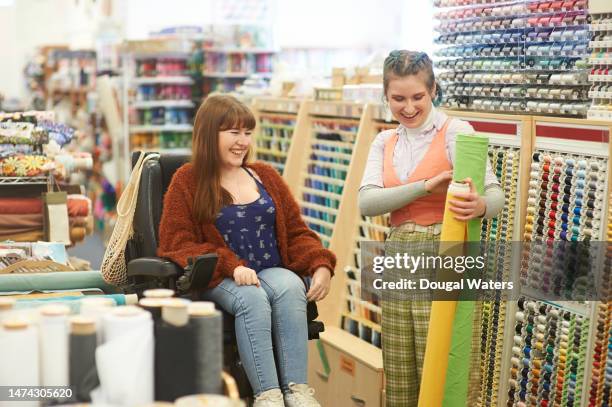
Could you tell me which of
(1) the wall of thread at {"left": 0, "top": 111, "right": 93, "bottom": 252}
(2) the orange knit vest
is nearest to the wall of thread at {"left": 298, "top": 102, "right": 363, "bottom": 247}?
(1) the wall of thread at {"left": 0, "top": 111, "right": 93, "bottom": 252}

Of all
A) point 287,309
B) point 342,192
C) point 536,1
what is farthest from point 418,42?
point 287,309

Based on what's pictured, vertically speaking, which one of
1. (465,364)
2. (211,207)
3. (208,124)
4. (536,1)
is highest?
(536,1)

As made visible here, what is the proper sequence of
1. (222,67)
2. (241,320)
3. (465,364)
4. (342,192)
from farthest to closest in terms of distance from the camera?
(222,67) < (342,192) < (241,320) < (465,364)

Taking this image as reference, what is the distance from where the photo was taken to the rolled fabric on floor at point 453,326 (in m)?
3.07

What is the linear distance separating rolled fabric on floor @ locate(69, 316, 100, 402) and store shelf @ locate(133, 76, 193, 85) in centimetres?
774

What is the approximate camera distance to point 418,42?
10109 mm

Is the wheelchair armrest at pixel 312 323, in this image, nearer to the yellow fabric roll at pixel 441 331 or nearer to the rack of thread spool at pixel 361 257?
the yellow fabric roll at pixel 441 331

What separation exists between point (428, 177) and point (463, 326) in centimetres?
53

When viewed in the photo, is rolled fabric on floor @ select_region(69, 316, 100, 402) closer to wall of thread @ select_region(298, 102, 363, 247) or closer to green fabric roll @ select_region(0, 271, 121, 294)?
green fabric roll @ select_region(0, 271, 121, 294)

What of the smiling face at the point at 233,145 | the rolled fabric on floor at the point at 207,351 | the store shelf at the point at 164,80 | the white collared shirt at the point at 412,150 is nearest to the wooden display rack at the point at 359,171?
the white collared shirt at the point at 412,150

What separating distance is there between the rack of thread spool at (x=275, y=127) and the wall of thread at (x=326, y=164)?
0.97 ft

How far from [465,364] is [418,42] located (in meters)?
7.19

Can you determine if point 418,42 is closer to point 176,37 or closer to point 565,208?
point 176,37

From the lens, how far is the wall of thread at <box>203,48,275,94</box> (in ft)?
31.8
